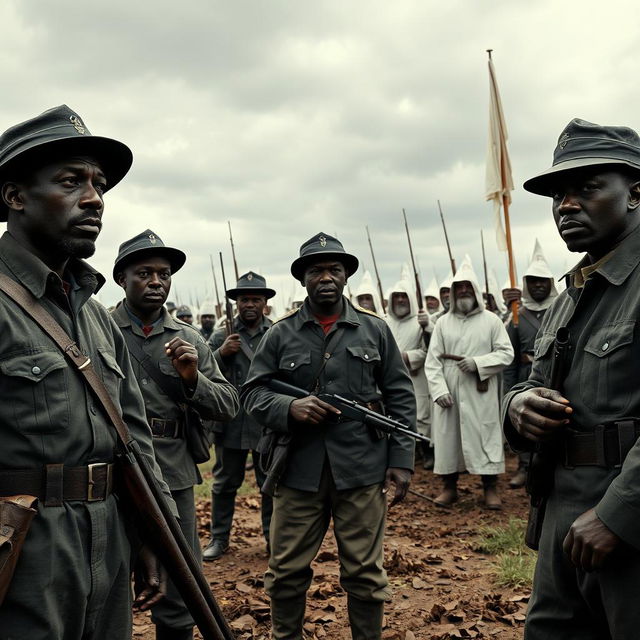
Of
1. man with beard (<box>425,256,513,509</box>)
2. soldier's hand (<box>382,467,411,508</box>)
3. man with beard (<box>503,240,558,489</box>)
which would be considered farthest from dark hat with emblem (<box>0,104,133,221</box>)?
man with beard (<box>503,240,558,489</box>)

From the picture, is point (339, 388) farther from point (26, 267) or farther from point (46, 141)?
point (46, 141)

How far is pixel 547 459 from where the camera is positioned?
8.68 feet

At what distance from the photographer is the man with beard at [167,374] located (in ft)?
12.8

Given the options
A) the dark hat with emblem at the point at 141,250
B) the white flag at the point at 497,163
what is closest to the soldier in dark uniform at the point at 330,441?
the dark hat with emblem at the point at 141,250

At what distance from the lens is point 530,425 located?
8.41 ft

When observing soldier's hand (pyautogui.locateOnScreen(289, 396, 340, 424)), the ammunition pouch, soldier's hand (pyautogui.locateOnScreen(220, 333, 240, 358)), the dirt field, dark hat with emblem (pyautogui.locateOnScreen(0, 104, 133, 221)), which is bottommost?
the dirt field

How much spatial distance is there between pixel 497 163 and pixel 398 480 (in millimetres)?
6411

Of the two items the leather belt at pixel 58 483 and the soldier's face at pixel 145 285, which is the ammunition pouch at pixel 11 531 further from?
the soldier's face at pixel 145 285

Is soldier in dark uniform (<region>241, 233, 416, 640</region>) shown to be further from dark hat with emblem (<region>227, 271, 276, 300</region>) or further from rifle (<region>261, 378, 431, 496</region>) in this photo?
dark hat with emblem (<region>227, 271, 276, 300</region>)

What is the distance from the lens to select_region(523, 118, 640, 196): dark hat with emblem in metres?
2.49

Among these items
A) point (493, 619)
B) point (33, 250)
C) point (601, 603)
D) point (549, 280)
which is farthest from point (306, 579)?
point (549, 280)

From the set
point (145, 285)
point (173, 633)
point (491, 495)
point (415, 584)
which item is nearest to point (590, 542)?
point (173, 633)

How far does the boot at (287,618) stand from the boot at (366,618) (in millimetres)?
330

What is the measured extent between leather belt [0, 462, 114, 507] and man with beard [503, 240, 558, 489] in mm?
6667
